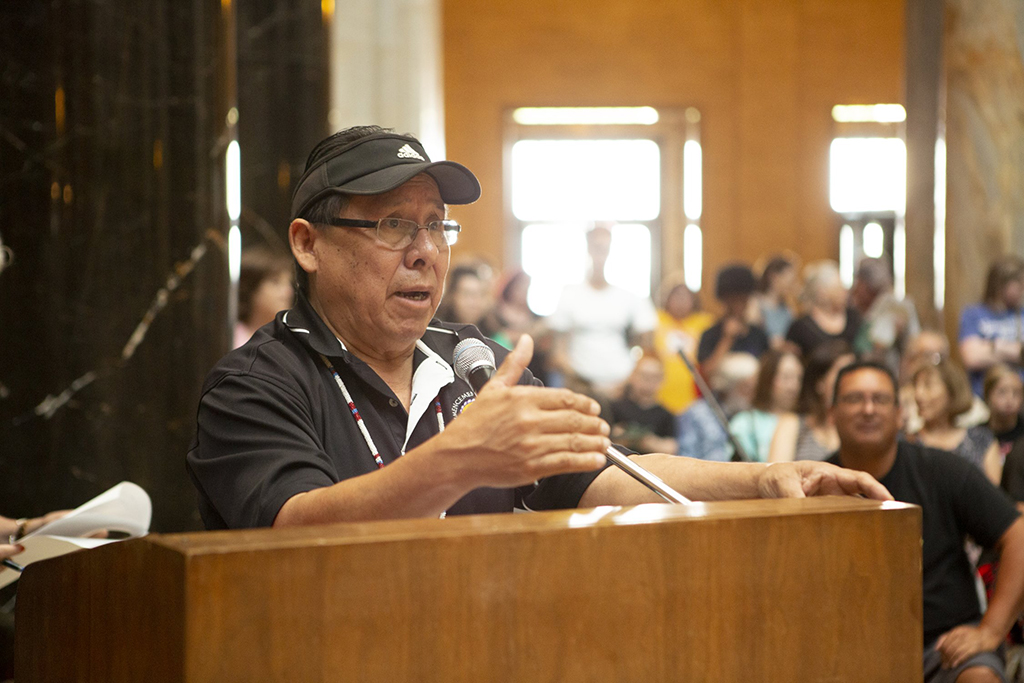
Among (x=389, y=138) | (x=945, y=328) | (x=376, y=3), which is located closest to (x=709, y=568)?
(x=389, y=138)

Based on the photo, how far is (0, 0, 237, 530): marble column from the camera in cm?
300

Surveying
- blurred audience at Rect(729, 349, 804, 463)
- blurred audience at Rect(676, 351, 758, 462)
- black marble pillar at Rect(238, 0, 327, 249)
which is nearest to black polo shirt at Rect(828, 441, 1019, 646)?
blurred audience at Rect(729, 349, 804, 463)

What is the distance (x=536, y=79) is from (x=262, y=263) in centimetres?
1089

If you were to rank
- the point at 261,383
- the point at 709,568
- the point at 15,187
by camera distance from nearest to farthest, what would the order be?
the point at 709,568, the point at 261,383, the point at 15,187

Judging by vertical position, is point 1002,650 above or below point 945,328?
below

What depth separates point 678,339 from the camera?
873 cm

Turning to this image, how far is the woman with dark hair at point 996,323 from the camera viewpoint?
19.8 feet

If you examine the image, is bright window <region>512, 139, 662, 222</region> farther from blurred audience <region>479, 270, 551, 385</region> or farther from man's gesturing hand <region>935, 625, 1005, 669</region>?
man's gesturing hand <region>935, 625, 1005, 669</region>

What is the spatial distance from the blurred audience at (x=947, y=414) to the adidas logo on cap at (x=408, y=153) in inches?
128

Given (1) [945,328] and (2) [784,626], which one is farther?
(1) [945,328]

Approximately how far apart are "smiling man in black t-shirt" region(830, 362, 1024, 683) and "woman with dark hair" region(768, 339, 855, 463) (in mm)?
1091

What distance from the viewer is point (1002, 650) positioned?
3.13 meters

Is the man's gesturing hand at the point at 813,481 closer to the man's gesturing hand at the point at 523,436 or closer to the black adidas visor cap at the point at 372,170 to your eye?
the man's gesturing hand at the point at 523,436

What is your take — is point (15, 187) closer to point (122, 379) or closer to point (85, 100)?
point (85, 100)
